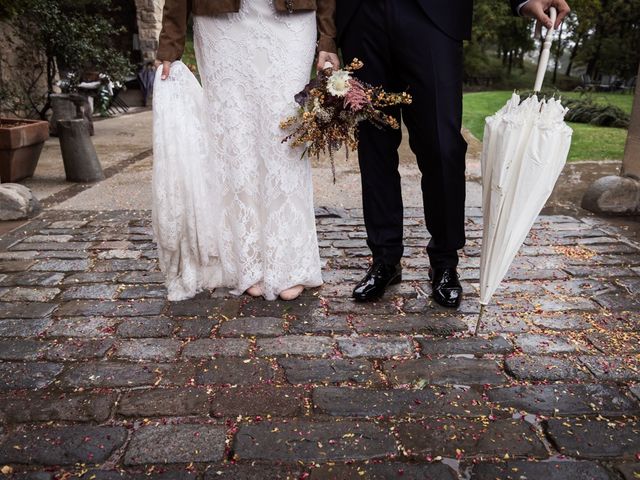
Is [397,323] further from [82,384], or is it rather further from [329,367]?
[82,384]

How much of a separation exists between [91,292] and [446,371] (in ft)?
6.30

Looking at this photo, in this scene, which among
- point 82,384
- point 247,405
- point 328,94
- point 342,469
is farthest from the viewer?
point 328,94

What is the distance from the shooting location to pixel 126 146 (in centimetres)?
834

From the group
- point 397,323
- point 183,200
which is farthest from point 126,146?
point 397,323

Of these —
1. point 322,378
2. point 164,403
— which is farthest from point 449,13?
point 164,403

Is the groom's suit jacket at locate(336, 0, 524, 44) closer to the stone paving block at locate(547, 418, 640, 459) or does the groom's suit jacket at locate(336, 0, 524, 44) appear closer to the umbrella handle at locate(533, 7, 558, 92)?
the umbrella handle at locate(533, 7, 558, 92)

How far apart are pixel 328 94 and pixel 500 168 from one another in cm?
84

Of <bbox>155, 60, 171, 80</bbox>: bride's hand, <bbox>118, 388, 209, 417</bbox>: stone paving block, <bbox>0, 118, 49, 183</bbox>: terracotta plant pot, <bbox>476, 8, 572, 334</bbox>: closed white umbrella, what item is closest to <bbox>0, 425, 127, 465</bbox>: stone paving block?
<bbox>118, 388, 209, 417</bbox>: stone paving block

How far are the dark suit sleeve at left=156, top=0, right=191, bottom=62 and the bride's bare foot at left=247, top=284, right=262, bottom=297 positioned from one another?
1.22 m

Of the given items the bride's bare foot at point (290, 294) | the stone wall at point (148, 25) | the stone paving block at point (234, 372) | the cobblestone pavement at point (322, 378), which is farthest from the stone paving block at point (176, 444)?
the stone wall at point (148, 25)

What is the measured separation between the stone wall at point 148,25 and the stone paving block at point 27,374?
1437cm

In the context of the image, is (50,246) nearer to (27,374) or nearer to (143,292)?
(143,292)

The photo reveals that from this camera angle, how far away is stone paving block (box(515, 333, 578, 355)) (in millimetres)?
2467

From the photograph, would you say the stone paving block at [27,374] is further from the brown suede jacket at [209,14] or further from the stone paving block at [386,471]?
the brown suede jacket at [209,14]
